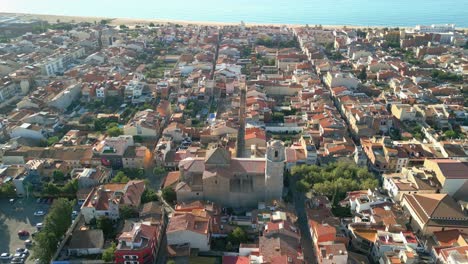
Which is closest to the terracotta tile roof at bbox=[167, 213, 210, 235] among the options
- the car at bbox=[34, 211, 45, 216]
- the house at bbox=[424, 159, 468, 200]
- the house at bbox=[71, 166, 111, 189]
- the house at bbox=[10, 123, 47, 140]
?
the house at bbox=[71, 166, 111, 189]

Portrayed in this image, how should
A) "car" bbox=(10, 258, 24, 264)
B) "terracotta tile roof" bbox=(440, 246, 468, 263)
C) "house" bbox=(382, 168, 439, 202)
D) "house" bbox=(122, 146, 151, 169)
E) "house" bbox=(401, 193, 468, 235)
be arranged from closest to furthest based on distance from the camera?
"terracotta tile roof" bbox=(440, 246, 468, 263) < "car" bbox=(10, 258, 24, 264) < "house" bbox=(401, 193, 468, 235) < "house" bbox=(382, 168, 439, 202) < "house" bbox=(122, 146, 151, 169)

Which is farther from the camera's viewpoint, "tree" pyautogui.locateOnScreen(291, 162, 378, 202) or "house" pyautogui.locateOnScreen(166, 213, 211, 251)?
"tree" pyautogui.locateOnScreen(291, 162, 378, 202)

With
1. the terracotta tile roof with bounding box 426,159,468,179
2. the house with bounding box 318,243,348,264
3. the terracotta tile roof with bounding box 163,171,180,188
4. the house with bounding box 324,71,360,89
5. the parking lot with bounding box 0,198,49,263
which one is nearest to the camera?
the house with bounding box 318,243,348,264

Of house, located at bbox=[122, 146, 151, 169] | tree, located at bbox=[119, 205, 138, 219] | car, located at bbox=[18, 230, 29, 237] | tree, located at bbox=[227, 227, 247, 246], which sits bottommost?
car, located at bbox=[18, 230, 29, 237]

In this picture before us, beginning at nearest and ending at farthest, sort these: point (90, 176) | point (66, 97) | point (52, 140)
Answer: point (90, 176) → point (52, 140) → point (66, 97)

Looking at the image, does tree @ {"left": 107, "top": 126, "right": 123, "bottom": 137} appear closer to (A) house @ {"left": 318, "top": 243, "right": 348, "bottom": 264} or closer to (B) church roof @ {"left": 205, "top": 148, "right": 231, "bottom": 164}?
(B) church roof @ {"left": 205, "top": 148, "right": 231, "bottom": 164}

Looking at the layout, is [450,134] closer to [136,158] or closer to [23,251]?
[136,158]

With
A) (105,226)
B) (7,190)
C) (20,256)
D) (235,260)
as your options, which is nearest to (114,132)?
(7,190)
